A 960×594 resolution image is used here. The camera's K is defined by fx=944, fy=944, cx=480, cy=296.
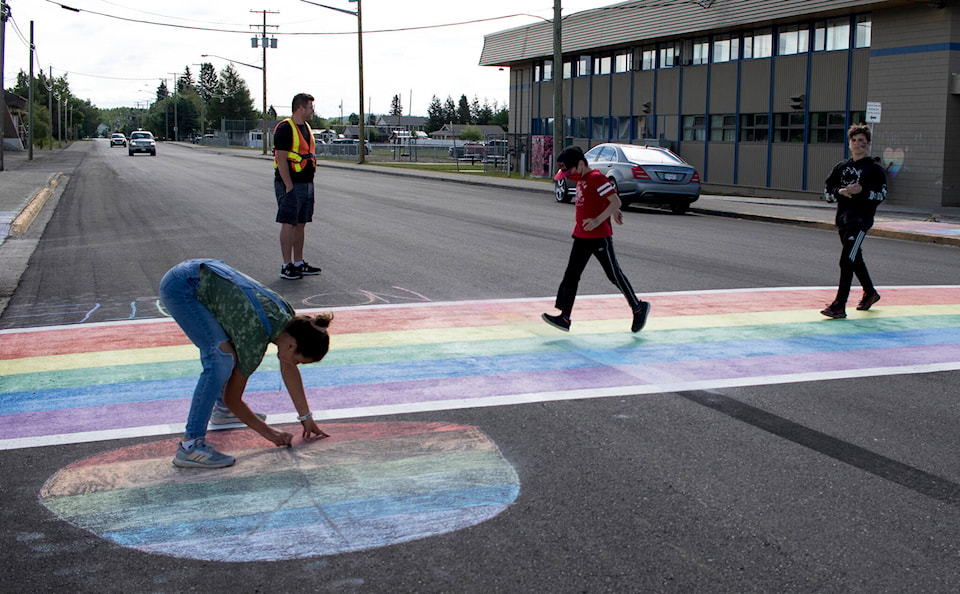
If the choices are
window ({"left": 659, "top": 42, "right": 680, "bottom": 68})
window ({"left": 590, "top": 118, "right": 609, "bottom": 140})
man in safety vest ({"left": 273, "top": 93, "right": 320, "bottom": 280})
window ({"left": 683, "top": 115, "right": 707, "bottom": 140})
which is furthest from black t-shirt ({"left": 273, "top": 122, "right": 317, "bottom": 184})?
window ({"left": 590, "top": 118, "right": 609, "bottom": 140})

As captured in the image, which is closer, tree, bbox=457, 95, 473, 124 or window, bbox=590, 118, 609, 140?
window, bbox=590, 118, 609, 140

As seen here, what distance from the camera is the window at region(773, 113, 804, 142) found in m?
28.8

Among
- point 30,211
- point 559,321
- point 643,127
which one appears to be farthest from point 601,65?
point 559,321

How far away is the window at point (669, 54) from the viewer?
114 feet

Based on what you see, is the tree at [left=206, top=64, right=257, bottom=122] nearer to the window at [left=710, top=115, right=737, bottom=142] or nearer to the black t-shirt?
the window at [left=710, top=115, right=737, bottom=142]

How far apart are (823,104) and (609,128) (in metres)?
12.4

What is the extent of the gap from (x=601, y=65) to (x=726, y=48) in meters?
8.26

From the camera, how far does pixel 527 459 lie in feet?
15.3

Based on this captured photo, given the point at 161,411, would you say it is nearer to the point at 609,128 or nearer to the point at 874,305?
the point at 874,305

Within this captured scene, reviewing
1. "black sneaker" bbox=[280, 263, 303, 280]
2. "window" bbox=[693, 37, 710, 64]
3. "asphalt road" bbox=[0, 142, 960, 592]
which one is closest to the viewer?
"asphalt road" bbox=[0, 142, 960, 592]

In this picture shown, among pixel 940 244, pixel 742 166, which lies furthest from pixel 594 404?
pixel 742 166

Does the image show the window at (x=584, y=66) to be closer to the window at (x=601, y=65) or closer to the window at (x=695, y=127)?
the window at (x=601, y=65)

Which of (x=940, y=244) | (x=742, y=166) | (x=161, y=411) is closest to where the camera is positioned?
(x=161, y=411)

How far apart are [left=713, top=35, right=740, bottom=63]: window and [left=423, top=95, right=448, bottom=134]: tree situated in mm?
126678
